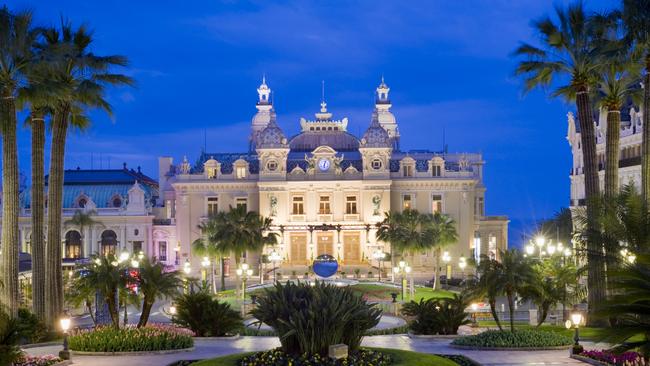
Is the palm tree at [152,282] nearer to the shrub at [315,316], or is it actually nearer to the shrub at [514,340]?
the shrub at [315,316]

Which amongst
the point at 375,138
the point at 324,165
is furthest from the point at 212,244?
the point at 375,138

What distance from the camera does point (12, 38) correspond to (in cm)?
3042

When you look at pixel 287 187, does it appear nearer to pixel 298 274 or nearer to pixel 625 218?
pixel 298 274

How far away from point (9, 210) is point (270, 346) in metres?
11.7

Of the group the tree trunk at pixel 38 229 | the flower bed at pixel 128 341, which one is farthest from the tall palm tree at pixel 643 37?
the tree trunk at pixel 38 229

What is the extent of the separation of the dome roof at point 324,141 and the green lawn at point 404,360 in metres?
69.6

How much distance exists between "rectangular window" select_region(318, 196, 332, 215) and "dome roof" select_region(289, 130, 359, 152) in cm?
915

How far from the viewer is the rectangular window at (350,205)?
88.3m

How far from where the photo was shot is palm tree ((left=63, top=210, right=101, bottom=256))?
269ft

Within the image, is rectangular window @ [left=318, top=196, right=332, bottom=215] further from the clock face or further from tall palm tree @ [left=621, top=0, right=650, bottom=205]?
tall palm tree @ [left=621, top=0, right=650, bottom=205]

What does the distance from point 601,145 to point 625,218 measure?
43888mm

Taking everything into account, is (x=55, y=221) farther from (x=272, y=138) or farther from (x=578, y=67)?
(x=272, y=138)

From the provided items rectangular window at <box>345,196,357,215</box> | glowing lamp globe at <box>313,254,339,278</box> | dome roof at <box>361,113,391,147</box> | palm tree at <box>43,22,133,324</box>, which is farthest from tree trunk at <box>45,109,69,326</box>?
rectangular window at <box>345,196,357,215</box>

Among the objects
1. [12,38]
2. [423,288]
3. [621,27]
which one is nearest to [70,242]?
[423,288]
